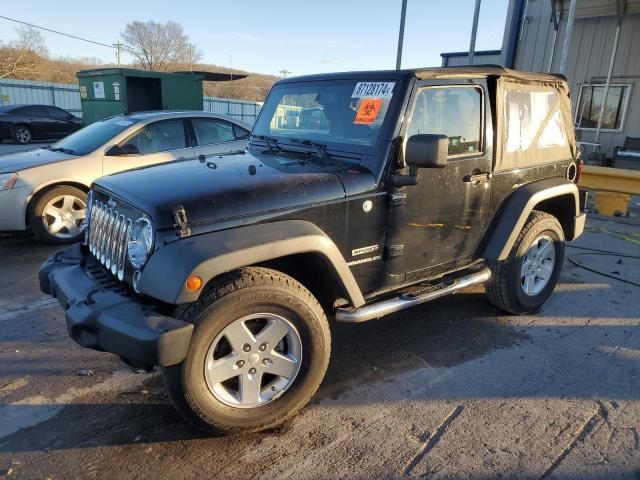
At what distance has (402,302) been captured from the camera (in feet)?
10.8

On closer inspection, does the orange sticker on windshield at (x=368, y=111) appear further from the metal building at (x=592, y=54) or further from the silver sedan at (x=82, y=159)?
the metal building at (x=592, y=54)

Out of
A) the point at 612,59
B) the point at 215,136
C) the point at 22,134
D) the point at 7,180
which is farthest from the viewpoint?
the point at 22,134

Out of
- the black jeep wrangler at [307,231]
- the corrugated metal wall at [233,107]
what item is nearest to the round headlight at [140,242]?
the black jeep wrangler at [307,231]

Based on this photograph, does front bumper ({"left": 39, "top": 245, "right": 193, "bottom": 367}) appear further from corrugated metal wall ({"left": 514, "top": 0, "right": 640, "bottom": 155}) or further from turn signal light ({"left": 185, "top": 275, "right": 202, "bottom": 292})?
corrugated metal wall ({"left": 514, "top": 0, "right": 640, "bottom": 155})

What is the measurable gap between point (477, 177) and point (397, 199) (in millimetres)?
832

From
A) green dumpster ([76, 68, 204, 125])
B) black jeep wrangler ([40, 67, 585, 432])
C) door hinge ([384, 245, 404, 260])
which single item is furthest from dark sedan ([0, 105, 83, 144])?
door hinge ([384, 245, 404, 260])

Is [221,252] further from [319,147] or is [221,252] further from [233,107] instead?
[233,107]

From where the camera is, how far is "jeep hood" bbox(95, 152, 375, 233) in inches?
102

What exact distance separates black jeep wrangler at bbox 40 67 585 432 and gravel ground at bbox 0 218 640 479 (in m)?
0.26

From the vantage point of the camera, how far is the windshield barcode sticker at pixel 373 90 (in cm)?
324

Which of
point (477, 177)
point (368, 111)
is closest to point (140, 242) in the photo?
point (368, 111)

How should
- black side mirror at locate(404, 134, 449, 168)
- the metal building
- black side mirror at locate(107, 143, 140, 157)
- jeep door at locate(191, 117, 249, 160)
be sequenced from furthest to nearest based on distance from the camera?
the metal building < jeep door at locate(191, 117, 249, 160) < black side mirror at locate(107, 143, 140, 157) < black side mirror at locate(404, 134, 449, 168)

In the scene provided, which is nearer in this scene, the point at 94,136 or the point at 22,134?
the point at 94,136

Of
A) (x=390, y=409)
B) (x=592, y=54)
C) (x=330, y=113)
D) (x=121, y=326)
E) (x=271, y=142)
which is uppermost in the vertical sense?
(x=592, y=54)
